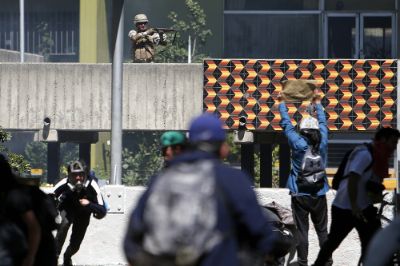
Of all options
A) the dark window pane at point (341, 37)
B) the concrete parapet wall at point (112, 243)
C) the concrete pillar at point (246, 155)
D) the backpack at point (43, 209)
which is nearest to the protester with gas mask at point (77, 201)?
the concrete parapet wall at point (112, 243)

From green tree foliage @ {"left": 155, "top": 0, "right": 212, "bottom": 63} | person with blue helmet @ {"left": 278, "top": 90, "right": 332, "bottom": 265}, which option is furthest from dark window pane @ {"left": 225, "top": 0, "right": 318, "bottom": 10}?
→ person with blue helmet @ {"left": 278, "top": 90, "right": 332, "bottom": 265}

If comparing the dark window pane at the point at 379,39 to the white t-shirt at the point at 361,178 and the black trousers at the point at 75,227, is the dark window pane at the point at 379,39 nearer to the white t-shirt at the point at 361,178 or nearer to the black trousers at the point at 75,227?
the black trousers at the point at 75,227

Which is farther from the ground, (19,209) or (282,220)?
(19,209)

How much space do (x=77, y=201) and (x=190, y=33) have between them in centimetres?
3752

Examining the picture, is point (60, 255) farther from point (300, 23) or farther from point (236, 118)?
point (300, 23)

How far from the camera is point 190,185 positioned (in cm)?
671

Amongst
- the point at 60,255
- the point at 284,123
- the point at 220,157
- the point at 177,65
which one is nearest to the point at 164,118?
the point at 177,65

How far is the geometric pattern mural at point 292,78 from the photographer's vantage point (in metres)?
32.1

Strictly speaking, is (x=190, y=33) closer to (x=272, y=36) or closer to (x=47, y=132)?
(x=272, y=36)

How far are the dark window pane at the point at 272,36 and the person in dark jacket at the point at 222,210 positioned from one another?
3708 cm

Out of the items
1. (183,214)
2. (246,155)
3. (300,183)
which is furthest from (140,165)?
(183,214)

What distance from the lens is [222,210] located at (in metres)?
6.67

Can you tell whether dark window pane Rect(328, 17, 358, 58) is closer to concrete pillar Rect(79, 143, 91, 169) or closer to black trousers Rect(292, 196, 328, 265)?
concrete pillar Rect(79, 143, 91, 169)

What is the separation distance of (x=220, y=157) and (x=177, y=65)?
25.6 metres
